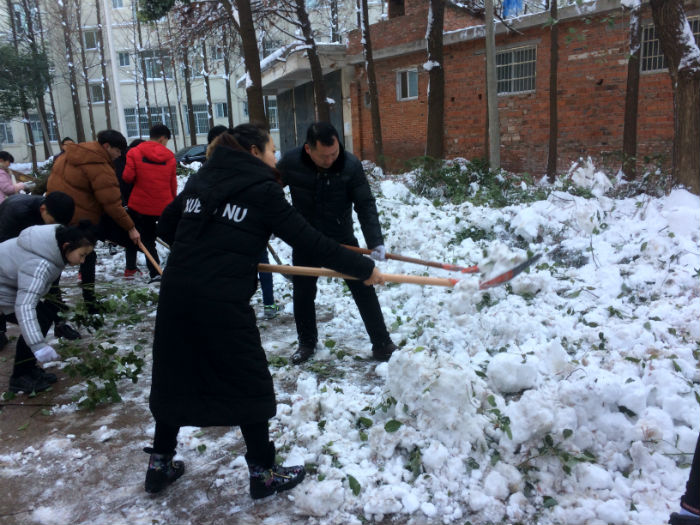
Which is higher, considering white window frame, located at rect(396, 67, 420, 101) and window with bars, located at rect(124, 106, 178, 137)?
window with bars, located at rect(124, 106, 178, 137)

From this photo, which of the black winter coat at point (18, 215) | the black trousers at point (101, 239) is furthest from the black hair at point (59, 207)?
the black trousers at point (101, 239)

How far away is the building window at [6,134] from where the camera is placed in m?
35.9

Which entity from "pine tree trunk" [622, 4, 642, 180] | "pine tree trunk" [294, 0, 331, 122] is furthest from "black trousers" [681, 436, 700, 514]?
"pine tree trunk" [294, 0, 331, 122]

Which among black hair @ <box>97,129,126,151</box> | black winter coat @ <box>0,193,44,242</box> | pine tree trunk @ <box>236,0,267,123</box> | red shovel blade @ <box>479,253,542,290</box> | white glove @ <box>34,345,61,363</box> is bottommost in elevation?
A: white glove @ <box>34,345,61,363</box>

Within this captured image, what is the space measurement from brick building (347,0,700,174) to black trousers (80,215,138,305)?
328 inches

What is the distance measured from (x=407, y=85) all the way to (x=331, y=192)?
1530 centimetres

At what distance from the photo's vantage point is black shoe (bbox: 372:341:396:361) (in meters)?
4.20

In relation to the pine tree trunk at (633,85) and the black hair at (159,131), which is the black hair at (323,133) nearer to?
the black hair at (159,131)

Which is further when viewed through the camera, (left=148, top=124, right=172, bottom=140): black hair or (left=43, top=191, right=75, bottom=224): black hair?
(left=148, top=124, right=172, bottom=140): black hair

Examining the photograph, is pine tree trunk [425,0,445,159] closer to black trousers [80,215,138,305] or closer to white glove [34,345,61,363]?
black trousers [80,215,138,305]

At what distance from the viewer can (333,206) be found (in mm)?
4098

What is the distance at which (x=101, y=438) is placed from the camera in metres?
3.37

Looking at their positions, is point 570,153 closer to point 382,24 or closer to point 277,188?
point 382,24

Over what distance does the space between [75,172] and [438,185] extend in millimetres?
5952
